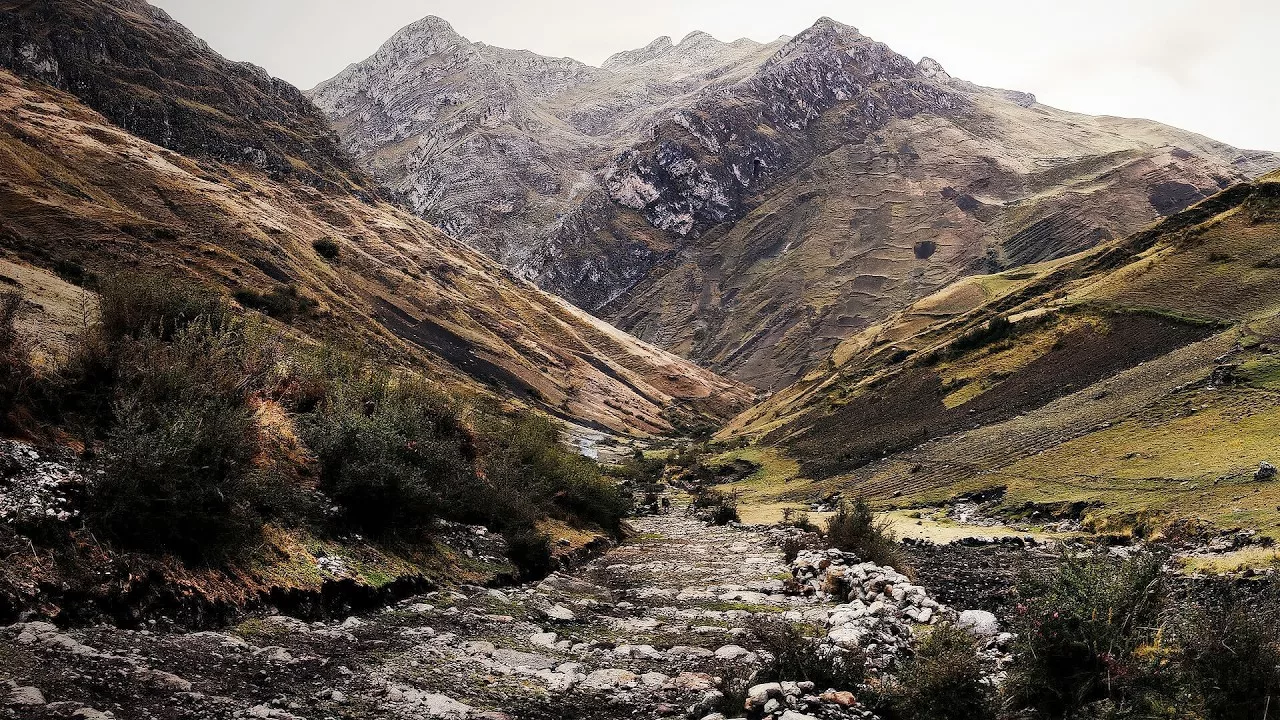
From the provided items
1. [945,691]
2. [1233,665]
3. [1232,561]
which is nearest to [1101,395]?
[1232,561]

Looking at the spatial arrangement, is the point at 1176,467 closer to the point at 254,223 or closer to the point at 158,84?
the point at 254,223

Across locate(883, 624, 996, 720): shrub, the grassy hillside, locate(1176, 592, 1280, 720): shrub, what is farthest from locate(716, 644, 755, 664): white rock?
the grassy hillside

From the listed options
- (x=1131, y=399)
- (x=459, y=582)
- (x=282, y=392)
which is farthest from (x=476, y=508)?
(x=1131, y=399)

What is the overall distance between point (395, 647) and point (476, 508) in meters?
8.05

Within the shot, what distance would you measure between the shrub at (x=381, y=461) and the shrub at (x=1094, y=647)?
34.3 feet

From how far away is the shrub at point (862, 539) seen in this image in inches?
708

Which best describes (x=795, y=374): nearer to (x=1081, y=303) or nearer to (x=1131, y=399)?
(x=1081, y=303)

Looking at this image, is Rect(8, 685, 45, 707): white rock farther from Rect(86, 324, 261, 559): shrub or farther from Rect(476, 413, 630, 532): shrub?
Rect(476, 413, 630, 532): shrub

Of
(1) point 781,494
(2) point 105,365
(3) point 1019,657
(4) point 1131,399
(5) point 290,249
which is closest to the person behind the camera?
(3) point 1019,657

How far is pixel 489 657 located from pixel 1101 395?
41477 mm

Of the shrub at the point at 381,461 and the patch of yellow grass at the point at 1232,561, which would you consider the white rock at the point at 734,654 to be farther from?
the patch of yellow grass at the point at 1232,561

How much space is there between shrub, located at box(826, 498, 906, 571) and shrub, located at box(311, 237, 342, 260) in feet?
327

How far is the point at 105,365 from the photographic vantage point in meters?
10.1

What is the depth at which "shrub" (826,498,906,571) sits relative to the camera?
708 inches
